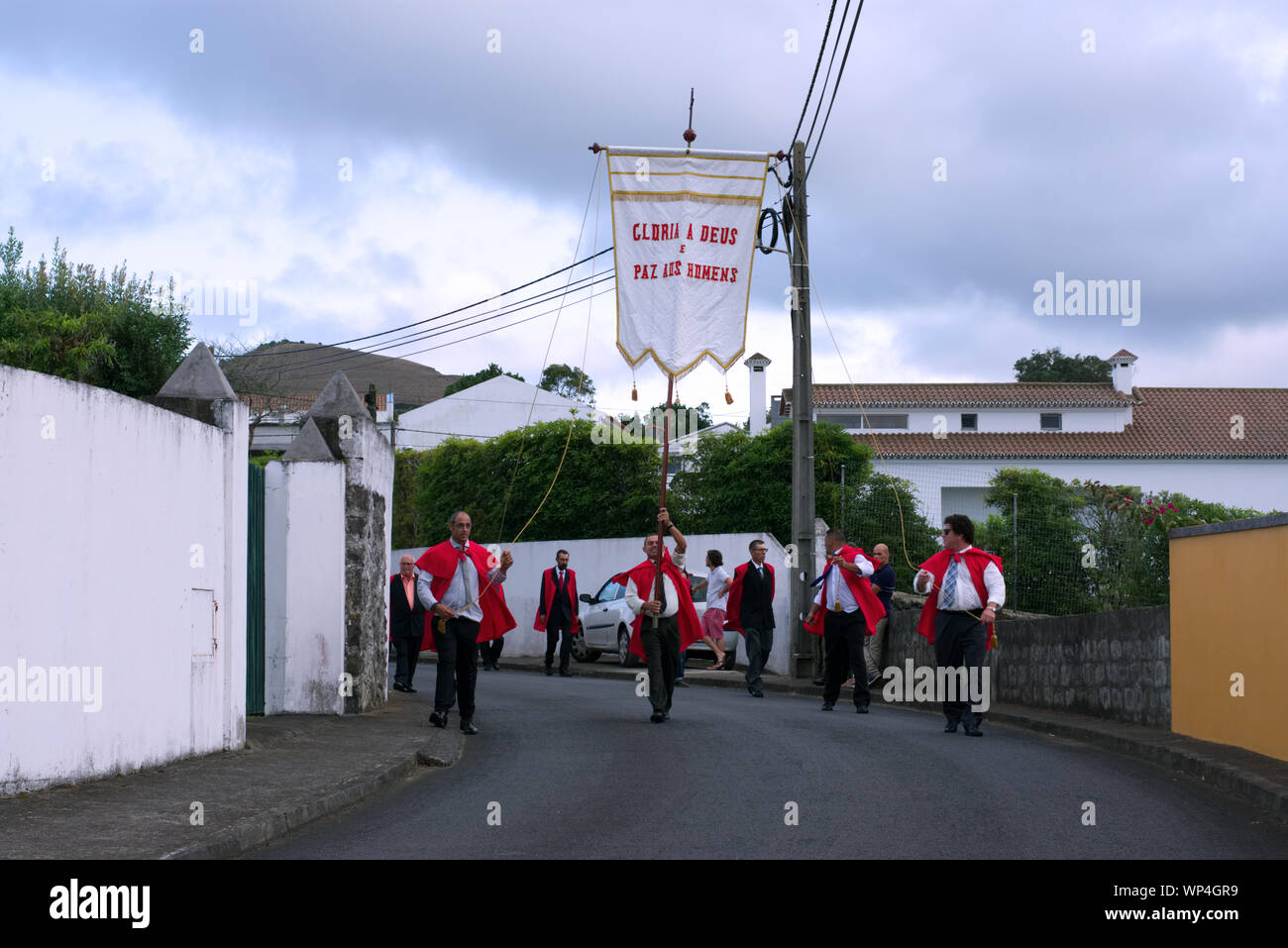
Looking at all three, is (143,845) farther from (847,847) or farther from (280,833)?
(847,847)

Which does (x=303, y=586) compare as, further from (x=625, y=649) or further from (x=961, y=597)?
(x=625, y=649)

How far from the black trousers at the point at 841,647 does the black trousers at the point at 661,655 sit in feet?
7.23

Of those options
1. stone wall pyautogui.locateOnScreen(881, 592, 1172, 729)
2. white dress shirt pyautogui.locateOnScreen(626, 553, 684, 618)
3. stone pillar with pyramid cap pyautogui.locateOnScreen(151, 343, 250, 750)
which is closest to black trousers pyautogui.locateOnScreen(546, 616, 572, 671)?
stone wall pyautogui.locateOnScreen(881, 592, 1172, 729)

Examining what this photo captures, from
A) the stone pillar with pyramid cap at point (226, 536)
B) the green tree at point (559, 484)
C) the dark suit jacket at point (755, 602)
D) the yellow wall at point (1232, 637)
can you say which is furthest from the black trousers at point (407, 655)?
the green tree at point (559, 484)

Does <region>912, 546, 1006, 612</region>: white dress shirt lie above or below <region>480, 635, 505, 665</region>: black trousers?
above

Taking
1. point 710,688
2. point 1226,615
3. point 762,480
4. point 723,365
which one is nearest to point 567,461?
point 762,480

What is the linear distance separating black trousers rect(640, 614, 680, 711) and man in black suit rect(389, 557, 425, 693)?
16.1 feet

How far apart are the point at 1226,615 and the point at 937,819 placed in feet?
12.8

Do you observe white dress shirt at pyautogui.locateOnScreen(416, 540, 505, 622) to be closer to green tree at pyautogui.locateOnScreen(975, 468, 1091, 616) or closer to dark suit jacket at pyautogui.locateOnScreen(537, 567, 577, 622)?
green tree at pyautogui.locateOnScreen(975, 468, 1091, 616)

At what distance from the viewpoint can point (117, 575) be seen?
8.99 m

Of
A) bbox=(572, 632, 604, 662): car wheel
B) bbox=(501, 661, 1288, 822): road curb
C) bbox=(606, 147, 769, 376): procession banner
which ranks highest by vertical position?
bbox=(606, 147, 769, 376): procession banner

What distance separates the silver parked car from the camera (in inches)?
910

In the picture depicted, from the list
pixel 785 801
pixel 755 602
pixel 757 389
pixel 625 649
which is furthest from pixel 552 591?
pixel 757 389
